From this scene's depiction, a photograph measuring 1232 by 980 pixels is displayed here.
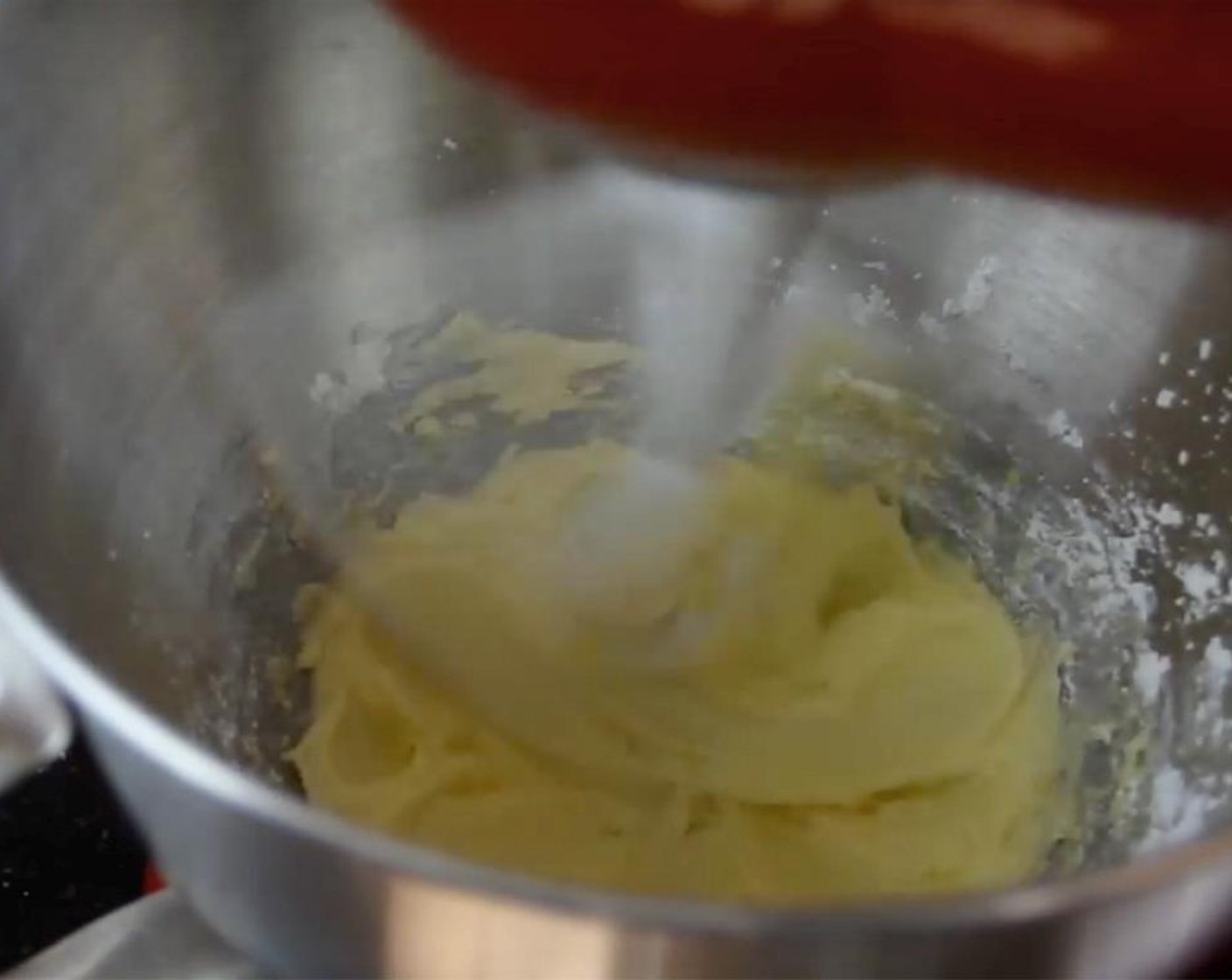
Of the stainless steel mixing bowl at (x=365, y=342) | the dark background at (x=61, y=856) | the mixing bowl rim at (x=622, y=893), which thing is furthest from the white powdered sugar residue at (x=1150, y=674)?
the dark background at (x=61, y=856)

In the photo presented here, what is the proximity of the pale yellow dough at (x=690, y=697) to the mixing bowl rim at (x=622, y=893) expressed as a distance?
0.44 metres

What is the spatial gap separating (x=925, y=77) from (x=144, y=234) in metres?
0.52

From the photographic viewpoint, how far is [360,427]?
1.13 metres

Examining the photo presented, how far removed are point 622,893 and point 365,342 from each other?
65cm

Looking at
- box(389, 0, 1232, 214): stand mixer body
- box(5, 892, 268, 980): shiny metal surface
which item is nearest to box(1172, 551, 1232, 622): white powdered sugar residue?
box(389, 0, 1232, 214): stand mixer body

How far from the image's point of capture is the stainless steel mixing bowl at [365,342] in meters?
0.83

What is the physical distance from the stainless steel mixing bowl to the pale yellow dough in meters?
0.04

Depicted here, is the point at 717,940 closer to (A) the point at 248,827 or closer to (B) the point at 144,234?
(A) the point at 248,827

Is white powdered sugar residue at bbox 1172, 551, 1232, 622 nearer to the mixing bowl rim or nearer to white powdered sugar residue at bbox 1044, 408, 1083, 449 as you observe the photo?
white powdered sugar residue at bbox 1044, 408, 1083, 449

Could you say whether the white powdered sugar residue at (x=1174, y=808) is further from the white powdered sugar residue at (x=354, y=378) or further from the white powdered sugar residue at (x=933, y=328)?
the white powdered sugar residue at (x=354, y=378)

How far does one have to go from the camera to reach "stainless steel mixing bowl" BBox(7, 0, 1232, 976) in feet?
2.74

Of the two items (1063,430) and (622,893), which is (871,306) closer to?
(1063,430)

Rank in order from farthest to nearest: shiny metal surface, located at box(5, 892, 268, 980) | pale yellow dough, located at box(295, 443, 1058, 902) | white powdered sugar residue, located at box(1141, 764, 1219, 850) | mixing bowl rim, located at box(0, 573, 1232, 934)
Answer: pale yellow dough, located at box(295, 443, 1058, 902), white powdered sugar residue, located at box(1141, 764, 1219, 850), shiny metal surface, located at box(5, 892, 268, 980), mixing bowl rim, located at box(0, 573, 1232, 934)

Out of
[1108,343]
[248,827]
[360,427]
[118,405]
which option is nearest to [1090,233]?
[1108,343]
